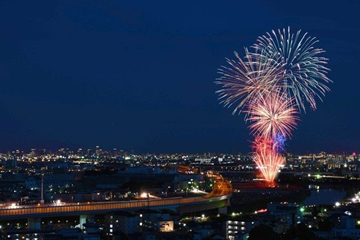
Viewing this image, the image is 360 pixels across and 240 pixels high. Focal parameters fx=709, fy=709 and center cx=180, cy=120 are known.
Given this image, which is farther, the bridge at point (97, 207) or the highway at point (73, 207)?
the highway at point (73, 207)

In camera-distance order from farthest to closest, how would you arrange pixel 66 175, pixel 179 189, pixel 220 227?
pixel 66 175, pixel 179 189, pixel 220 227

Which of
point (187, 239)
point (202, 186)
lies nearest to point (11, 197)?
point (202, 186)

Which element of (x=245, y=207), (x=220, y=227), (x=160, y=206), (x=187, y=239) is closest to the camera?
(x=187, y=239)

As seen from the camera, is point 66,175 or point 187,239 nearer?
point 187,239

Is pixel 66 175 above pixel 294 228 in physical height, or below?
above

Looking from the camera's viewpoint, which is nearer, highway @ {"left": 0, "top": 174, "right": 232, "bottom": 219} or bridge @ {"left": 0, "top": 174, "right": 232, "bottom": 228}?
bridge @ {"left": 0, "top": 174, "right": 232, "bottom": 228}

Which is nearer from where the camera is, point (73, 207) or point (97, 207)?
point (73, 207)

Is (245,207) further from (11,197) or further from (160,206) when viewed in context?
(11,197)
